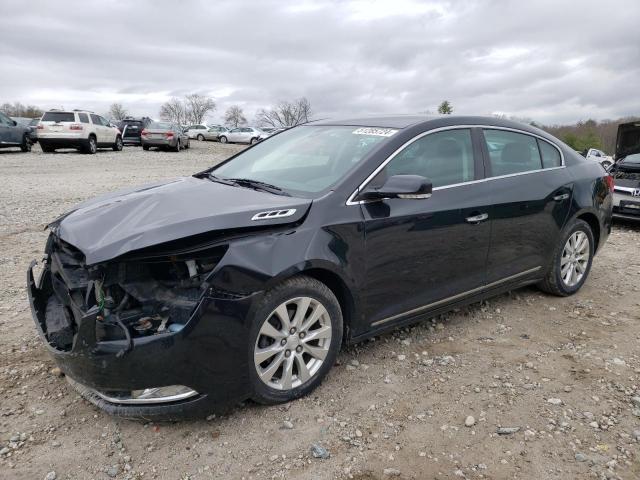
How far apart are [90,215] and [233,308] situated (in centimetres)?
117

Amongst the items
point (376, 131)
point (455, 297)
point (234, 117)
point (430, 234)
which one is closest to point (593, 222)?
point (455, 297)

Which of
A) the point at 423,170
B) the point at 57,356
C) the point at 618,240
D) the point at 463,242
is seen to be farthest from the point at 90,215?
the point at 618,240

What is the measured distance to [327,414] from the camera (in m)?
2.88

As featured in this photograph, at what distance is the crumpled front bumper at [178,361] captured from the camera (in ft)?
8.07

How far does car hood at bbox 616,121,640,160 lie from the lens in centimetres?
1050

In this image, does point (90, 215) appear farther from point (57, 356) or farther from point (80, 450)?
point (80, 450)

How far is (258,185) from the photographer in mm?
3428

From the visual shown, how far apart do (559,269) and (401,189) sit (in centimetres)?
236

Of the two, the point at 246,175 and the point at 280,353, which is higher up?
the point at 246,175

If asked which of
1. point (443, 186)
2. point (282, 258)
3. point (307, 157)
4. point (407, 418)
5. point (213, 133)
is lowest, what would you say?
point (407, 418)

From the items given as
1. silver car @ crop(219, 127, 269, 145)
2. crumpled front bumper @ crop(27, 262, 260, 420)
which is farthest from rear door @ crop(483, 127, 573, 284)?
silver car @ crop(219, 127, 269, 145)

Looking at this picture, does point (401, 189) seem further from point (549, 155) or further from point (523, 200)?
point (549, 155)

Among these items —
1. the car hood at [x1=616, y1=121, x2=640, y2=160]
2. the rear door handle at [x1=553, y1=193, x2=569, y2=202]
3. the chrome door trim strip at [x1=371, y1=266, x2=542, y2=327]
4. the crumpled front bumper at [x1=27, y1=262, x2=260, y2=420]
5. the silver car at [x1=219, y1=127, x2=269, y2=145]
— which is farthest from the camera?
the silver car at [x1=219, y1=127, x2=269, y2=145]

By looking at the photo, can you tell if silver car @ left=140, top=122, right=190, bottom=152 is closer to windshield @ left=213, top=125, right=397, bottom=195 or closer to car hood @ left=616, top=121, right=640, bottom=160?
car hood @ left=616, top=121, right=640, bottom=160
